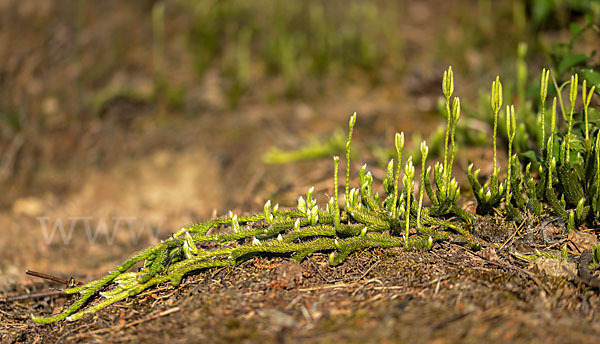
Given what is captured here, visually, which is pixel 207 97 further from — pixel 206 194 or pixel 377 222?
pixel 377 222

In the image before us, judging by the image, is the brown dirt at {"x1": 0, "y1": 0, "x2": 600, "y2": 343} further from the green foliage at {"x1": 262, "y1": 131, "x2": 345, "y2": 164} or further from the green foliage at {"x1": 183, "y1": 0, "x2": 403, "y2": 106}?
the green foliage at {"x1": 183, "y1": 0, "x2": 403, "y2": 106}

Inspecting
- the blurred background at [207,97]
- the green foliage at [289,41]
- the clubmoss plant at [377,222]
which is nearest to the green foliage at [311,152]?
the blurred background at [207,97]

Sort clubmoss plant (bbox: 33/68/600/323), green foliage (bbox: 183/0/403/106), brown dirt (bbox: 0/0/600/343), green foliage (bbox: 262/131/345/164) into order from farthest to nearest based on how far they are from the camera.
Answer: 1. green foliage (bbox: 183/0/403/106)
2. green foliage (bbox: 262/131/345/164)
3. clubmoss plant (bbox: 33/68/600/323)
4. brown dirt (bbox: 0/0/600/343)

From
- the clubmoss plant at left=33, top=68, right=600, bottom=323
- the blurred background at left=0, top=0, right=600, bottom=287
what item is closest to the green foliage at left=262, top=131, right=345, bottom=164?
the blurred background at left=0, top=0, right=600, bottom=287

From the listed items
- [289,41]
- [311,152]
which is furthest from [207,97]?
[311,152]

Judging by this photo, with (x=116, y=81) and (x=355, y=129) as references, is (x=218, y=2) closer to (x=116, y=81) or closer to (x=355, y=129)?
(x=116, y=81)

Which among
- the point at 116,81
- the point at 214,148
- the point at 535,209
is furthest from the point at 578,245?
the point at 116,81
